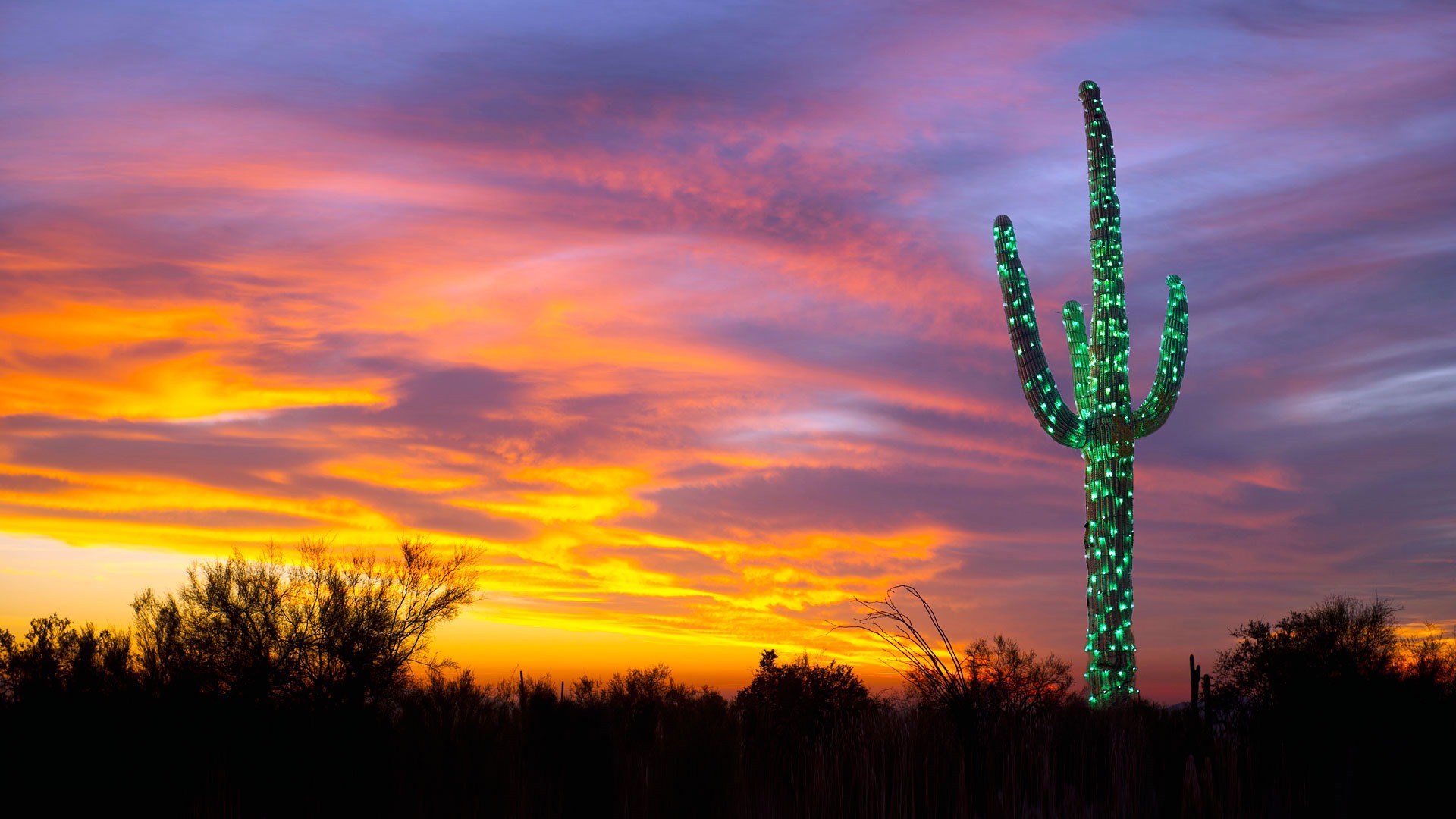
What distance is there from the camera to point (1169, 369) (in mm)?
21641

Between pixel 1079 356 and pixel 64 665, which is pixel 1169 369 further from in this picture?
pixel 64 665

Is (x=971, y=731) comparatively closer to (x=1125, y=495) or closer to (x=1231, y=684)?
(x=1125, y=495)

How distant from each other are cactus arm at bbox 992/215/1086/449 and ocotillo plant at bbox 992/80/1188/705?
1 cm

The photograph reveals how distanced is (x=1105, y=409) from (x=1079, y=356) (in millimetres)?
1279

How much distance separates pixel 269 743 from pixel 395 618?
1704cm

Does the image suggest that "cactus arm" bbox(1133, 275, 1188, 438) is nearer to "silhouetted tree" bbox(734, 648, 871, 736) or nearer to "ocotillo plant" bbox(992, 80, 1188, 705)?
"ocotillo plant" bbox(992, 80, 1188, 705)

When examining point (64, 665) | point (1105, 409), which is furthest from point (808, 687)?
point (64, 665)

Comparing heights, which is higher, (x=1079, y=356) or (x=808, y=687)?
(x=1079, y=356)

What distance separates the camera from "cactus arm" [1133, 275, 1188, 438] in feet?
70.5

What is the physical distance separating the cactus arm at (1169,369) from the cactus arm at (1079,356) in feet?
3.21

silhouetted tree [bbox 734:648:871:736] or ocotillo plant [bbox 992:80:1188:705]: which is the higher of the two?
ocotillo plant [bbox 992:80:1188:705]

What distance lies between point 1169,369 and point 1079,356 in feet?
5.23

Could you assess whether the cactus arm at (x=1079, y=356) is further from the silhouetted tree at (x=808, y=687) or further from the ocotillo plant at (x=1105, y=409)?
the silhouetted tree at (x=808, y=687)

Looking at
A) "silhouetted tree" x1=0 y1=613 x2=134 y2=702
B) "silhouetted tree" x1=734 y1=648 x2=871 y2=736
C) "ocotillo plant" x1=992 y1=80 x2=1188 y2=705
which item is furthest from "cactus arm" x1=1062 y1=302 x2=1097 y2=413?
"silhouetted tree" x1=0 y1=613 x2=134 y2=702
